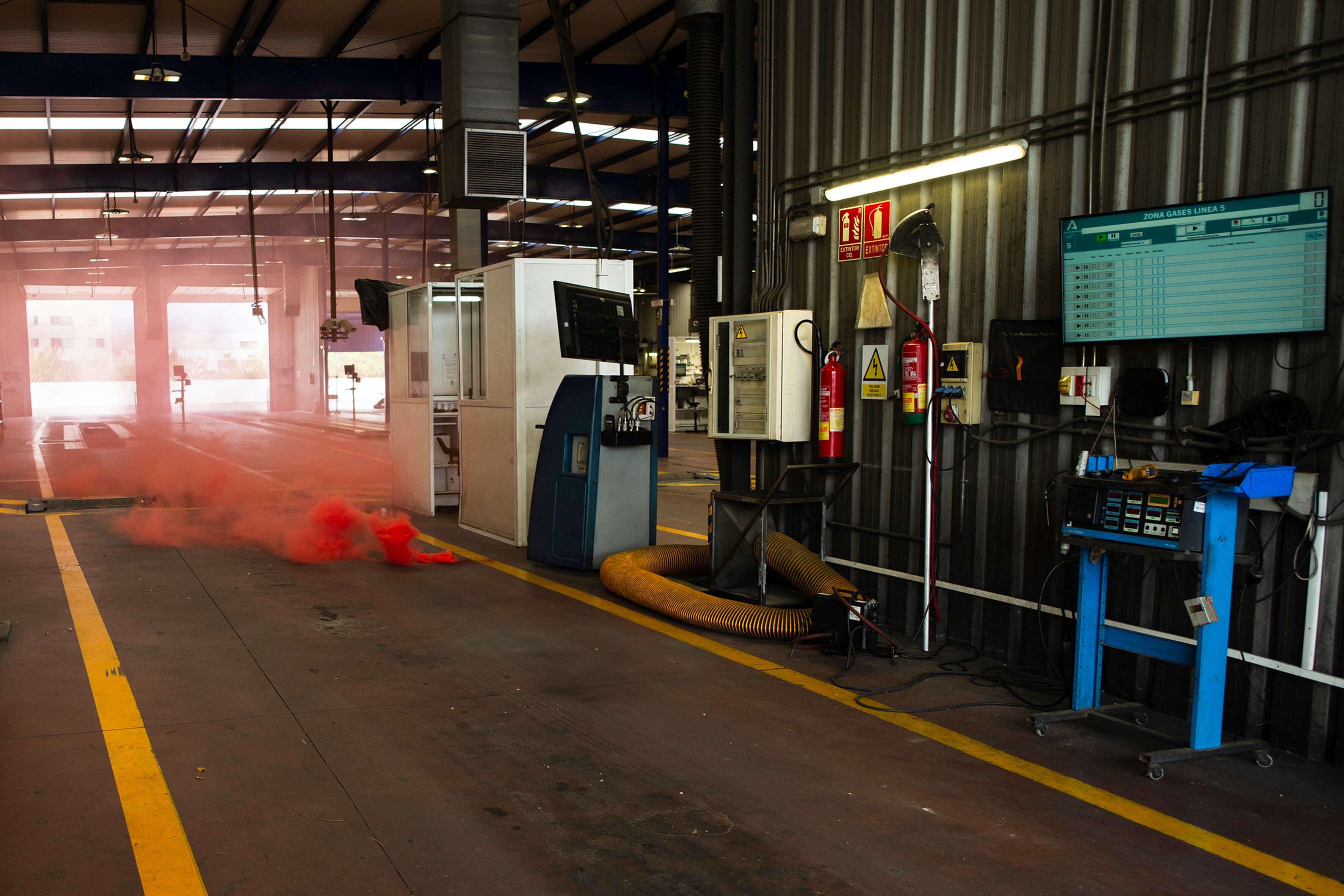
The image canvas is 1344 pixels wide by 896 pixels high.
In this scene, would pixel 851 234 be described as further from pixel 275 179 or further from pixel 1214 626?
pixel 275 179

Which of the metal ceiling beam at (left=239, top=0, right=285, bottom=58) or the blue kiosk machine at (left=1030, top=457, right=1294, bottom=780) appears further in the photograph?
the metal ceiling beam at (left=239, top=0, right=285, bottom=58)

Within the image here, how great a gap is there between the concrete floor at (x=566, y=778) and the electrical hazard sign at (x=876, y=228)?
2398mm

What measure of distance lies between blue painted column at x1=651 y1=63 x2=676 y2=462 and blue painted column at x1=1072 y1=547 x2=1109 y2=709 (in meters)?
8.51

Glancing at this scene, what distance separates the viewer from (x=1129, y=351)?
425cm

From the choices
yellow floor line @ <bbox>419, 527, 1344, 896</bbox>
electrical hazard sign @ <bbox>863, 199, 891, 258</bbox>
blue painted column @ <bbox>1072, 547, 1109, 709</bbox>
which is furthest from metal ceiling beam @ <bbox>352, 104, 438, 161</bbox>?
blue painted column @ <bbox>1072, 547, 1109, 709</bbox>

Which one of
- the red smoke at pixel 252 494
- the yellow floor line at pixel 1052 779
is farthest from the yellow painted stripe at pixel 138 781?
the yellow floor line at pixel 1052 779

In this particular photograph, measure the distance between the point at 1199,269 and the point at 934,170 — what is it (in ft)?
5.13

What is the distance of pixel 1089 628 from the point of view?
161 inches

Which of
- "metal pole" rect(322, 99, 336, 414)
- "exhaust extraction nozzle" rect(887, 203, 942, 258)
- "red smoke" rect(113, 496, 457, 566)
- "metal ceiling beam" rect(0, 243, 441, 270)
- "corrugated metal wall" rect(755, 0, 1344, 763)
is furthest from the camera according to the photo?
"metal ceiling beam" rect(0, 243, 441, 270)

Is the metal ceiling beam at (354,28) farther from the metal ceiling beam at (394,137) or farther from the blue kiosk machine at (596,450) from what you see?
the blue kiosk machine at (596,450)

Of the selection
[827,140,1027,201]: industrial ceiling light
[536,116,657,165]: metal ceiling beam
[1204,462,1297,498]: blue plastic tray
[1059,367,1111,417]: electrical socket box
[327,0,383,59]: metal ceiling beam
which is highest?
[327,0,383,59]: metal ceiling beam

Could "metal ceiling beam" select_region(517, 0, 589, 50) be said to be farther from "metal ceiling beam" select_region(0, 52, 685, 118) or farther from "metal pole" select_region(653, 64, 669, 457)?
"metal pole" select_region(653, 64, 669, 457)

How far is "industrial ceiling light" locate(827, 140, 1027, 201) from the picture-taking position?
4633mm

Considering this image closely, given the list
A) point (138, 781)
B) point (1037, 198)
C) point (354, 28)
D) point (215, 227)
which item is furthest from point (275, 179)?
point (138, 781)
